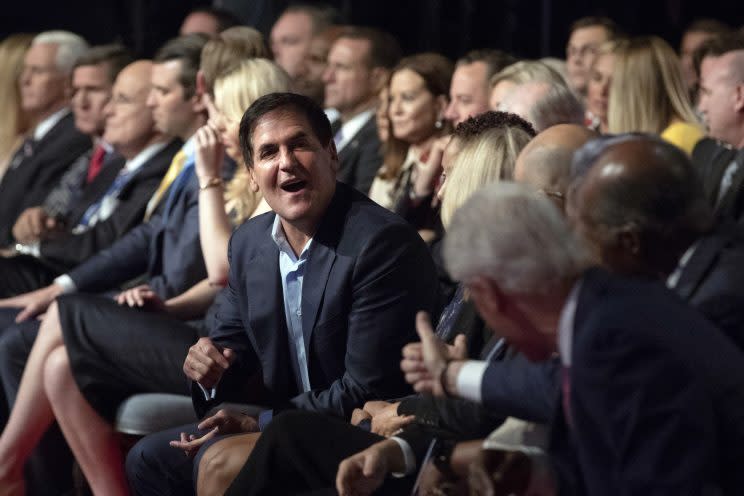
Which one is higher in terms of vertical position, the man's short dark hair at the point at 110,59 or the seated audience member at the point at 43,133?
the man's short dark hair at the point at 110,59

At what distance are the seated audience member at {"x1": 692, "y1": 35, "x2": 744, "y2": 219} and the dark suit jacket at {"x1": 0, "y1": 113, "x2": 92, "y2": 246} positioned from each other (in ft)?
10.1

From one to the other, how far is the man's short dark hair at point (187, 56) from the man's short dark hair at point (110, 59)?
2.70 ft

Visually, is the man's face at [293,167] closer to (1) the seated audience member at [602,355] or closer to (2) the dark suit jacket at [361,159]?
(1) the seated audience member at [602,355]

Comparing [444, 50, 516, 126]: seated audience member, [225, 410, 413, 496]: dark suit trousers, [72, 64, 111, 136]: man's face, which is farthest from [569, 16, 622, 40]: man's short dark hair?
[225, 410, 413, 496]: dark suit trousers

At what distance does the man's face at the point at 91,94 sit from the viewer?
19.5 ft

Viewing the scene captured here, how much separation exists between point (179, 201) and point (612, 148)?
2503mm

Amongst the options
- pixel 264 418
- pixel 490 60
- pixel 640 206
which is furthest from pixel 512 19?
pixel 640 206

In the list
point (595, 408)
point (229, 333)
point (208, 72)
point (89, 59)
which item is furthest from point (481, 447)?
point (89, 59)

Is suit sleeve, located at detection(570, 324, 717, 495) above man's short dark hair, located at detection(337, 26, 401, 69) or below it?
above

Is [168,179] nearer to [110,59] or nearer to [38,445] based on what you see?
[38,445]

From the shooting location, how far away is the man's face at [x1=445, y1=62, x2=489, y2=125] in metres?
4.76

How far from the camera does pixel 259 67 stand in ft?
14.1

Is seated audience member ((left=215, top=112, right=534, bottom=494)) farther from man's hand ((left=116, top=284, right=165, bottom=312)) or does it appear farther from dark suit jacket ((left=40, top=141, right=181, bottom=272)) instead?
dark suit jacket ((left=40, top=141, right=181, bottom=272))

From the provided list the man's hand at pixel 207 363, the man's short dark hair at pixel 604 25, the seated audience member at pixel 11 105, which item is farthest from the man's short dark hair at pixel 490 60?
the seated audience member at pixel 11 105
